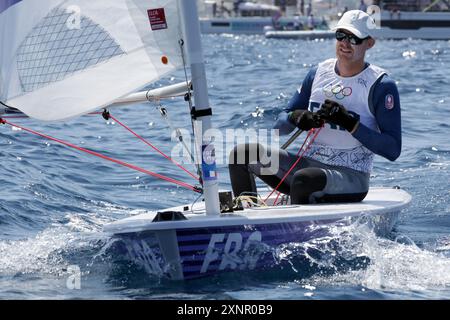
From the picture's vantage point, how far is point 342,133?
5387mm

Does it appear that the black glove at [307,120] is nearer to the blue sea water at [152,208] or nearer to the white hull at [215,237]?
the white hull at [215,237]

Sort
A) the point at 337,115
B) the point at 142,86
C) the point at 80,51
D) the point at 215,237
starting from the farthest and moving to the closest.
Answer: the point at 337,115, the point at 80,51, the point at 142,86, the point at 215,237

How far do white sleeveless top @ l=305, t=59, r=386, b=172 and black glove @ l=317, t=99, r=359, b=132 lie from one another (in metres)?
0.30

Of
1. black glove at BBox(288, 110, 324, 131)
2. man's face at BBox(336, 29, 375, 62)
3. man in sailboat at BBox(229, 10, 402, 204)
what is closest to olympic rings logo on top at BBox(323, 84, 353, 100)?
man in sailboat at BBox(229, 10, 402, 204)

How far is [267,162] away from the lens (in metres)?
5.44

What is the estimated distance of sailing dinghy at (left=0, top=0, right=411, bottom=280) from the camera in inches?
181

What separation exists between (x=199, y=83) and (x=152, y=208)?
7.29 feet

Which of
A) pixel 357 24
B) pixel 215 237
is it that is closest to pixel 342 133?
pixel 357 24

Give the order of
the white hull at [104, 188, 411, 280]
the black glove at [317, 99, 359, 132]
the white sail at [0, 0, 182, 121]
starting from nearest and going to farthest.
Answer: the white hull at [104, 188, 411, 280] < the white sail at [0, 0, 182, 121] < the black glove at [317, 99, 359, 132]

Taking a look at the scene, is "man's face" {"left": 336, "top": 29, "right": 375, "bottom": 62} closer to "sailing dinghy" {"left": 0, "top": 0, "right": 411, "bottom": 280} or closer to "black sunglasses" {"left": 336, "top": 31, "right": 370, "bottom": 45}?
"black sunglasses" {"left": 336, "top": 31, "right": 370, "bottom": 45}

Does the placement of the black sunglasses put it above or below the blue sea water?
above

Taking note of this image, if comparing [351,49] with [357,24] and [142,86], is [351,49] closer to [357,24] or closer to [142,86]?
[357,24]

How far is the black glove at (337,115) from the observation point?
500 centimetres

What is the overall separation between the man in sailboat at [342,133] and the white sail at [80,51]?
91 centimetres
